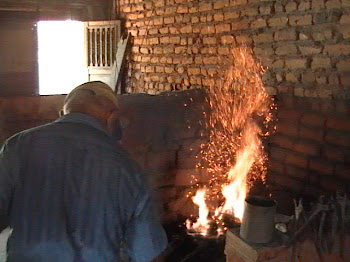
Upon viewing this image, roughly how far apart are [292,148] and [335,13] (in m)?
1.30

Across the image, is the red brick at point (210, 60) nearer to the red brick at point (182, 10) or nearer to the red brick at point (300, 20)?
the red brick at point (182, 10)

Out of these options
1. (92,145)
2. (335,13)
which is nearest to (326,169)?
(335,13)

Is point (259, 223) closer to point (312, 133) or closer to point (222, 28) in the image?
point (312, 133)

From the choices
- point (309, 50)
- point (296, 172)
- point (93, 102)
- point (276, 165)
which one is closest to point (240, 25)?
point (309, 50)

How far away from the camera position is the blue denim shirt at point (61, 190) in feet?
6.11

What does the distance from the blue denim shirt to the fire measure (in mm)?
2647

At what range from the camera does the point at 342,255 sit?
8.80 feet

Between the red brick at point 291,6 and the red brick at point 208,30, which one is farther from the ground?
the red brick at point 291,6

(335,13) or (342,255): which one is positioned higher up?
(335,13)

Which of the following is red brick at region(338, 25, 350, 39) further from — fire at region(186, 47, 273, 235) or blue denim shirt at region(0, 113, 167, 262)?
blue denim shirt at region(0, 113, 167, 262)

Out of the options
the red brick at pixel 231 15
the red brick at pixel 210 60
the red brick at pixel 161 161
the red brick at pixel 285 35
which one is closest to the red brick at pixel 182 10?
the red brick at pixel 210 60

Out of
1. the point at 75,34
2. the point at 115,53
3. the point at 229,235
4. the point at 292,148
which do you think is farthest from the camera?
the point at 75,34

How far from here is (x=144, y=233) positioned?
6.53 feet

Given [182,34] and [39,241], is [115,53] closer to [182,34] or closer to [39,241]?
[182,34]
